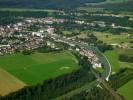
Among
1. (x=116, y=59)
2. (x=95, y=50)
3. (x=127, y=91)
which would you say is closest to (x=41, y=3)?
(x=95, y=50)

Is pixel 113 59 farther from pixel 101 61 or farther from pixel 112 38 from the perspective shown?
pixel 112 38

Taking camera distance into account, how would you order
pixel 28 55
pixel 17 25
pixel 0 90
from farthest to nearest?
pixel 17 25 → pixel 28 55 → pixel 0 90

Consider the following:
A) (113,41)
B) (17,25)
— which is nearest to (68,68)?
(113,41)

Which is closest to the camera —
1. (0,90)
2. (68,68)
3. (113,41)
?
(0,90)

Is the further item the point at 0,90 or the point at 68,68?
the point at 68,68

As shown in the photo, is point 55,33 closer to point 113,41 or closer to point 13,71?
point 113,41

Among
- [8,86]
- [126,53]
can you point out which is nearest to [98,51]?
[126,53]

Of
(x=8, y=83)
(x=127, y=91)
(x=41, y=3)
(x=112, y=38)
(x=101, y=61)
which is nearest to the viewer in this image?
(x=127, y=91)
